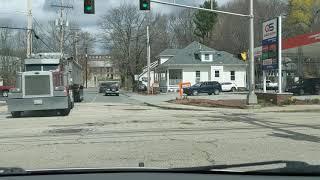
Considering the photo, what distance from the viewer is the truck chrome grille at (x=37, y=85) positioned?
2559cm

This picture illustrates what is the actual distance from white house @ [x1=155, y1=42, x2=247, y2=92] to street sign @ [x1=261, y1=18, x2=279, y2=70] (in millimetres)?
38616

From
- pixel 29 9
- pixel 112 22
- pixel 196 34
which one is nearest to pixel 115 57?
pixel 112 22

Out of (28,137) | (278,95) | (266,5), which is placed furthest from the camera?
(266,5)

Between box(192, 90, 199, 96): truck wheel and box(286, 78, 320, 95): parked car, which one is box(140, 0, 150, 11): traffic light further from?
box(192, 90, 199, 96): truck wheel

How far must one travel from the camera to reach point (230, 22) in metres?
108

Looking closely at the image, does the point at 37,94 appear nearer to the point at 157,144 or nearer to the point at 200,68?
the point at 157,144

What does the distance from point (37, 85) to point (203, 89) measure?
33.8 metres

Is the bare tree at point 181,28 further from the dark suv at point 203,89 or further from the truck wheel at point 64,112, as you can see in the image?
the truck wheel at point 64,112

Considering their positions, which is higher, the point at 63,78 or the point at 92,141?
the point at 63,78

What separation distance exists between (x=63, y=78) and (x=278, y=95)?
41.5 feet

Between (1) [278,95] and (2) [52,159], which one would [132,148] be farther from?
(1) [278,95]

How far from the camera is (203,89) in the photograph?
2277 inches

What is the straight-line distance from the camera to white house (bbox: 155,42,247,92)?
7250 cm

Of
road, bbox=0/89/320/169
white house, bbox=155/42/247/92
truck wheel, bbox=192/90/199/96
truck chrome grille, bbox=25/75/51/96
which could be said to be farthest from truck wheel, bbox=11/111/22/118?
white house, bbox=155/42/247/92
